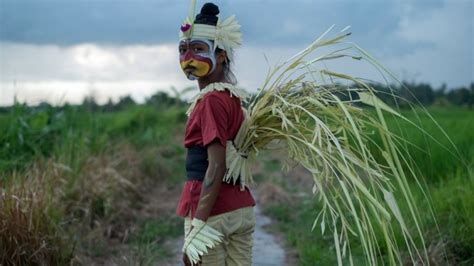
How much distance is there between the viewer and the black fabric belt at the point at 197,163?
3.58 meters

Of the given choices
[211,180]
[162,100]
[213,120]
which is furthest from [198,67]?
[162,100]

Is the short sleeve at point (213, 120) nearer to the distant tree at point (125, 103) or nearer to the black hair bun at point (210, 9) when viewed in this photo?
the black hair bun at point (210, 9)

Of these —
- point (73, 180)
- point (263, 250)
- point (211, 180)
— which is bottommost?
point (263, 250)

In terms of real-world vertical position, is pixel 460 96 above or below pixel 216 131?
above

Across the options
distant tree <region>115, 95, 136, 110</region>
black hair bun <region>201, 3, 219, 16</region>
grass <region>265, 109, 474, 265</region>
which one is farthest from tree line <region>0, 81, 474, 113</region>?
black hair bun <region>201, 3, 219, 16</region>

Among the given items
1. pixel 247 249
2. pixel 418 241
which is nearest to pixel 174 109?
pixel 418 241

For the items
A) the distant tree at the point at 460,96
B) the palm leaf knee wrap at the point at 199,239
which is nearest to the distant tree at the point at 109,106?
the distant tree at the point at 460,96

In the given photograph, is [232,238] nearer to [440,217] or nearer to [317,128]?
[317,128]

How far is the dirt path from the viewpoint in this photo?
605 cm

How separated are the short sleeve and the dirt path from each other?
2728mm

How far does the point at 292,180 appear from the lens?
1043 cm

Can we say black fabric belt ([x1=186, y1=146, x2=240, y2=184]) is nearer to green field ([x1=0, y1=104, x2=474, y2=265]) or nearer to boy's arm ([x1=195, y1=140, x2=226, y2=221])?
boy's arm ([x1=195, y1=140, x2=226, y2=221])

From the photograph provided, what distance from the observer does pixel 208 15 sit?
3689 mm

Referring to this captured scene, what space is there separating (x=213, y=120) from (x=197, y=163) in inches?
10.5
